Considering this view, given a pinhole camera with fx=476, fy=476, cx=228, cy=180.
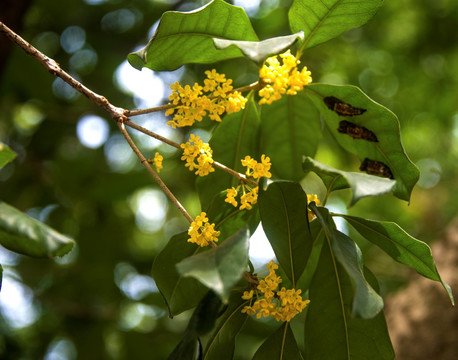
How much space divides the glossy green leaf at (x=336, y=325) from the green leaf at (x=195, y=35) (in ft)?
1.85

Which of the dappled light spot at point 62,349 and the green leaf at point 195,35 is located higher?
the green leaf at point 195,35

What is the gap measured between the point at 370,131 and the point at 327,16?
0.31 metres

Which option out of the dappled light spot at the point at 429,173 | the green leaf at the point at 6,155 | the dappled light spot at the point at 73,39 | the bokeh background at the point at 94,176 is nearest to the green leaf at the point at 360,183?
the green leaf at the point at 6,155

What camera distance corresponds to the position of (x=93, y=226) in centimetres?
271

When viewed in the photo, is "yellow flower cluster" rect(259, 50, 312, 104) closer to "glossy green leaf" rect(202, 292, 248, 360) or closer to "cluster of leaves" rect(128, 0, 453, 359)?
"cluster of leaves" rect(128, 0, 453, 359)

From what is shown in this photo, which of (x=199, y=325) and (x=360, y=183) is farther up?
(x=360, y=183)

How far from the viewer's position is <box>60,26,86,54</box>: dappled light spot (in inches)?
107

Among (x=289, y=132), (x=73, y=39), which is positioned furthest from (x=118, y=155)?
(x=289, y=132)

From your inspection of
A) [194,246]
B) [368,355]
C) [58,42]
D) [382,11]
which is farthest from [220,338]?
[382,11]

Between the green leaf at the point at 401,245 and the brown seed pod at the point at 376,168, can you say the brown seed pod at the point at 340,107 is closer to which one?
the brown seed pod at the point at 376,168

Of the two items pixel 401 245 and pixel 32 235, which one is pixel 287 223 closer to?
pixel 401 245

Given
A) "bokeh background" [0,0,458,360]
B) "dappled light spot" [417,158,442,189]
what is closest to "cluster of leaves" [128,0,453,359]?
"bokeh background" [0,0,458,360]

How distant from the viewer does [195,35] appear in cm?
116

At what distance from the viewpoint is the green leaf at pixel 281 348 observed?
1.12 meters
